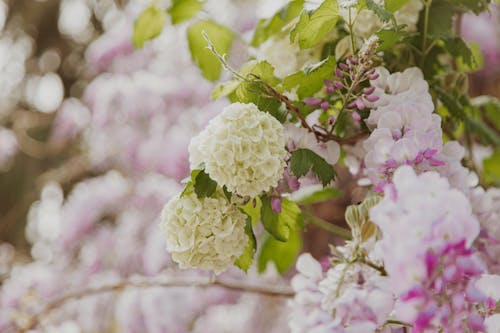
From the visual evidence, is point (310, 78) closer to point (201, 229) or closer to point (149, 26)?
point (201, 229)

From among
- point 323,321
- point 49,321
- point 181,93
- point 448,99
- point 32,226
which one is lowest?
point 323,321

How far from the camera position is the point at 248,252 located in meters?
0.77

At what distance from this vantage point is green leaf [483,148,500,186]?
123 centimetres

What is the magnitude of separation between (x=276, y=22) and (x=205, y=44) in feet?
0.67

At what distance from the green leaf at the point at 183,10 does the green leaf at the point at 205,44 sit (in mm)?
30

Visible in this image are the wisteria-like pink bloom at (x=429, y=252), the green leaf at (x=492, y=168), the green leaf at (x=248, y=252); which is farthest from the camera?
the green leaf at (x=492, y=168)

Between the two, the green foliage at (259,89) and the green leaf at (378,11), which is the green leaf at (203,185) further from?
the green leaf at (378,11)

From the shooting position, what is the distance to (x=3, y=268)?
2145mm

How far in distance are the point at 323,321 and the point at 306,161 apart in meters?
0.19

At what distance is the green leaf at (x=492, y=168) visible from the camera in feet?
4.02

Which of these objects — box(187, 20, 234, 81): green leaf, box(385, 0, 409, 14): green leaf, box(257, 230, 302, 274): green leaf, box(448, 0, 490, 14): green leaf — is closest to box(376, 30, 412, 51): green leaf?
box(385, 0, 409, 14): green leaf

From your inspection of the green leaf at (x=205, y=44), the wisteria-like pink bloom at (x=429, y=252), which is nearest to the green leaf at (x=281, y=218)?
the wisteria-like pink bloom at (x=429, y=252)

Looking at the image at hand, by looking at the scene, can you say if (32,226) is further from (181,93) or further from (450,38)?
(450,38)

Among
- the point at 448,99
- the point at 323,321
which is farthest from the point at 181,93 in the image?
the point at 323,321
